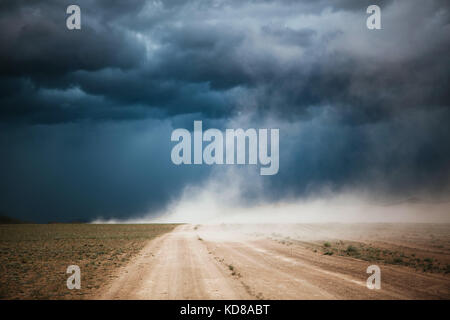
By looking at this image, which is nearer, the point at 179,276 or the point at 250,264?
the point at 179,276

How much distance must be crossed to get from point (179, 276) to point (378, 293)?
8.50 m

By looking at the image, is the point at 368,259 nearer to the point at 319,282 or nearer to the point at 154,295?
the point at 319,282

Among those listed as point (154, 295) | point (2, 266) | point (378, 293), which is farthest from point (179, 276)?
point (2, 266)

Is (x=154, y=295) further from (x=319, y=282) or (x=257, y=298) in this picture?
(x=319, y=282)

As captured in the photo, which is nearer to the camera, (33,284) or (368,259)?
(33,284)

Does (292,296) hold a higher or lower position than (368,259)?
higher

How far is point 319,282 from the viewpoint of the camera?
42.2ft

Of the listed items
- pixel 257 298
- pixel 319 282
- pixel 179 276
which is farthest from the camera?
pixel 179 276

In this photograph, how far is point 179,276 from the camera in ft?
45.9
